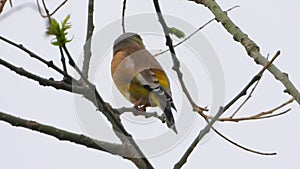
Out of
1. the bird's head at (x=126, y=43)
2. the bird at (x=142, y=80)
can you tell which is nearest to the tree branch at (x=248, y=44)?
the bird at (x=142, y=80)

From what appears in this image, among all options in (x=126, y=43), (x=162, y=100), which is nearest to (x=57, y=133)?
(x=162, y=100)

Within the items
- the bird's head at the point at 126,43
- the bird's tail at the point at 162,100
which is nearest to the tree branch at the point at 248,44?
the bird's tail at the point at 162,100

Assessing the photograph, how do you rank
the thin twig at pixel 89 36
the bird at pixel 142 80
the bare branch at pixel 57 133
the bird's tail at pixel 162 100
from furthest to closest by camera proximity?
the bird at pixel 142 80, the bird's tail at pixel 162 100, the thin twig at pixel 89 36, the bare branch at pixel 57 133

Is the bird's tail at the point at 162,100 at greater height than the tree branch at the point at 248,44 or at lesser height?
lesser

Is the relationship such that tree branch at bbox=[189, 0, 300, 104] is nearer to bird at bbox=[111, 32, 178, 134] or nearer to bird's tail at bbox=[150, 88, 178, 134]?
bird's tail at bbox=[150, 88, 178, 134]

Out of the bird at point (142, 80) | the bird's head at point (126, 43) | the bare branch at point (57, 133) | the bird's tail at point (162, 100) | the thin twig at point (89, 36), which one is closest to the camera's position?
the bare branch at point (57, 133)

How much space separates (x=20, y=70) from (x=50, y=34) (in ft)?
1.02

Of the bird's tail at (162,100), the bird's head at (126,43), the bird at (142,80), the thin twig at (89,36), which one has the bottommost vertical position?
the bird's tail at (162,100)

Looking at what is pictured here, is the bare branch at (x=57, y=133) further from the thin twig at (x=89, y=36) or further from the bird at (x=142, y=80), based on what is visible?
the bird at (x=142, y=80)

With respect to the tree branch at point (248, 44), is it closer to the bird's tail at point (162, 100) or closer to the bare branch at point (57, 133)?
the bare branch at point (57, 133)

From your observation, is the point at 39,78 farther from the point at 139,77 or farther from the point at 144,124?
the point at 139,77

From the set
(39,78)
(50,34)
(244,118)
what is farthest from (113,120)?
(244,118)

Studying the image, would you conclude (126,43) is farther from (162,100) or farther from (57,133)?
(57,133)

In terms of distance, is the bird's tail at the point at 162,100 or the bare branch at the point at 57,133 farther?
the bird's tail at the point at 162,100
